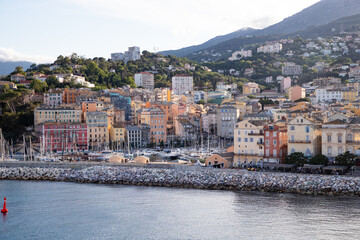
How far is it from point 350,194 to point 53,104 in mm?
47995

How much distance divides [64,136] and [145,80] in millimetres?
39353

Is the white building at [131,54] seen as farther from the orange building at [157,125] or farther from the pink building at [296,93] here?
the orange building at [157,125]

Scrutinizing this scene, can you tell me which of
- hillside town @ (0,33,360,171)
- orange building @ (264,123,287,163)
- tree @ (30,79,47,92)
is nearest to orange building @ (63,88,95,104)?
hillside town @ (0,33,360,171)

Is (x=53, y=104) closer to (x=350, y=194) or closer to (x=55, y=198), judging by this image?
(x=55, y=198)

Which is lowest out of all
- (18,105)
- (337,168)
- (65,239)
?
(65,239)

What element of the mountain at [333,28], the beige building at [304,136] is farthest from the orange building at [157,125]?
the mountain at [333,28]

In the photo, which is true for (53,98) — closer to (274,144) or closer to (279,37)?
(274,144)

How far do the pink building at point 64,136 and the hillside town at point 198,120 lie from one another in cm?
11

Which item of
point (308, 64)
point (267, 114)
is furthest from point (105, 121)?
point (308, 64)

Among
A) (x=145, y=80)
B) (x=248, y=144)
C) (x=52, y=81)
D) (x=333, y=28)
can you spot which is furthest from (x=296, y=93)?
(x=333, y=28)

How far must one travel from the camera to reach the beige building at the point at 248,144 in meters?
36.2

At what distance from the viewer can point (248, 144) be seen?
3681 cm

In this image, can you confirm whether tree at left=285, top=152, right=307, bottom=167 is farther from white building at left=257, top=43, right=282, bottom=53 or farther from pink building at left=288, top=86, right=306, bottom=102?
white building at left=257, top=43, right=282, bottom=53

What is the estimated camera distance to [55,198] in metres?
29.3
